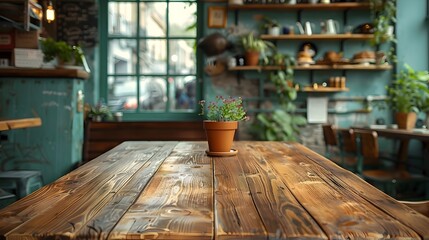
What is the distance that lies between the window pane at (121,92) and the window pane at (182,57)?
527mm

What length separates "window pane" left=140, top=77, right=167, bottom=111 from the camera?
577 cm

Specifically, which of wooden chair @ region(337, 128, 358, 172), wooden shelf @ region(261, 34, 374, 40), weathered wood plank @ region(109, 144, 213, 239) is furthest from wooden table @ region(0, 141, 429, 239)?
wooden shelf @ region(261, 34, 374, 40)

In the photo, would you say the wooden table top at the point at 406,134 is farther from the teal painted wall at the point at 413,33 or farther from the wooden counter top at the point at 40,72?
the wooden counter top at the point at 40,72

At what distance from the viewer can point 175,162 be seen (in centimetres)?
196

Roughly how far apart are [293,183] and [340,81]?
163 inches

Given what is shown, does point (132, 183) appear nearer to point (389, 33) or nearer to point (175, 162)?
point (175, 162)

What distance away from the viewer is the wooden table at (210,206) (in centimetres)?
91

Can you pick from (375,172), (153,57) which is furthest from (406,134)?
(153,57)

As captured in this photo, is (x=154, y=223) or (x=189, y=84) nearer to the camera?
(x=154, y=223)

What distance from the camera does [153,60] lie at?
19.0 feet

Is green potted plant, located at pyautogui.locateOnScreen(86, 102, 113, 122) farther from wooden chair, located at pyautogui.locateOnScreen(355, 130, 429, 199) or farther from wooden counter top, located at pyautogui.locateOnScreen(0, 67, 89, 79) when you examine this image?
wooden chair, located at pyautogui.locateOnScreen(355, 130, 429, 199)

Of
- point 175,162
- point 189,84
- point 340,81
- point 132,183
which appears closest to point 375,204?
point 132,183

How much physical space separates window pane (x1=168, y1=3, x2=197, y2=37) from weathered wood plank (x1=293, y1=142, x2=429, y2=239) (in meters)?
4.22

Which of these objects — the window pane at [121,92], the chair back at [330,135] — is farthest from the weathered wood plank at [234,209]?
the window pane at [121,92]
